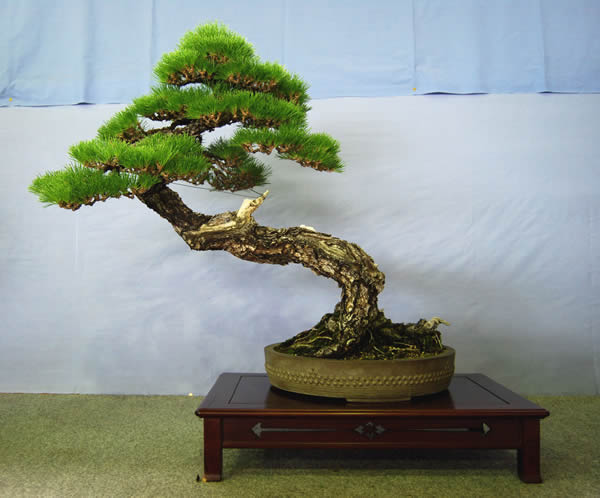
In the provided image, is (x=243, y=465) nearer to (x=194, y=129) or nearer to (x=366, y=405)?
(x=366, y=405)

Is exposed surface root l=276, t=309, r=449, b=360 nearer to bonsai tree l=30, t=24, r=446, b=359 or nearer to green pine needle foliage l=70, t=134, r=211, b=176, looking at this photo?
bonsai tree l=30, t=24, r=446, b=359

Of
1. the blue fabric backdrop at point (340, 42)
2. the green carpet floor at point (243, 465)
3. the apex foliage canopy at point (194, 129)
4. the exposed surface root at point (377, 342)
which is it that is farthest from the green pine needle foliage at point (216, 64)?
the green carpet floor at point (243, 465)

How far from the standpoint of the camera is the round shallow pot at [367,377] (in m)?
1.66

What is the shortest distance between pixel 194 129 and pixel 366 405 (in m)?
1.08

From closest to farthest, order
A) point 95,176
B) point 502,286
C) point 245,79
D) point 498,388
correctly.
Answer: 1. point 95,176
2. point 245,79
3. point 498,388
4. point 502,286

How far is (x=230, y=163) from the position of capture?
1906mm

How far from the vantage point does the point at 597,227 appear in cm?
271

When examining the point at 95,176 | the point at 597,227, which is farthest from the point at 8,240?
the point at 597,227

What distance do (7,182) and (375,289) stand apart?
81.7 inches

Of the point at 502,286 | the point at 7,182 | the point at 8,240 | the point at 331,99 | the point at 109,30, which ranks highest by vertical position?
the point at 109,30

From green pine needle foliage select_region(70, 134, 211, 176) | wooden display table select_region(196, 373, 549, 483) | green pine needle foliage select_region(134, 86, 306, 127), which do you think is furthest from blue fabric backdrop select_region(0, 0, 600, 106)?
wooden display table select_region(196, 373, 549, 483)

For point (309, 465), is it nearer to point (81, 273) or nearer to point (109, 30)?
point (81, 273)

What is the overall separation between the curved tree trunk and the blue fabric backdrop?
1184mm

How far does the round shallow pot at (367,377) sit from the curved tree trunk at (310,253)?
10 centimetres
